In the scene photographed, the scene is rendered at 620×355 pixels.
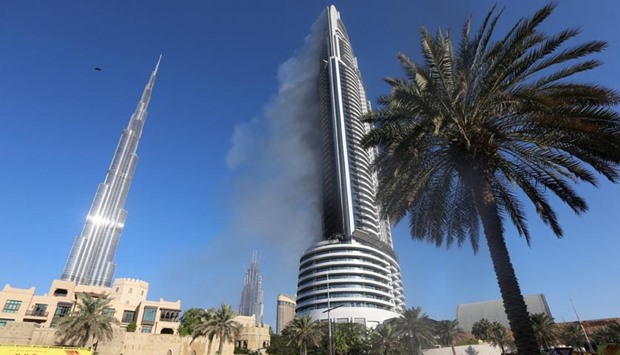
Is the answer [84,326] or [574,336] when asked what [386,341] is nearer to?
[574,336]

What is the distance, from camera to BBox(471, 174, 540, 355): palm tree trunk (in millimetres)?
10842

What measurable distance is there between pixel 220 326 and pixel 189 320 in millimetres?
21842

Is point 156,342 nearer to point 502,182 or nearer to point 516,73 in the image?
point 502,182

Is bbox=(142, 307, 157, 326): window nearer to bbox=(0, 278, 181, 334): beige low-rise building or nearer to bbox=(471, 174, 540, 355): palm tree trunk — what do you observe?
bbox=(0, 278, 181, 334): beige low-rise building

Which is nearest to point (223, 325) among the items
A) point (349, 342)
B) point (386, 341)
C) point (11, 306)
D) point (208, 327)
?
point (208, 327)

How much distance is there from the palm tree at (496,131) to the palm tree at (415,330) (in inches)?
2082

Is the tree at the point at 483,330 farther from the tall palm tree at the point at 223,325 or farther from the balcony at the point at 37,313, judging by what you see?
the balcony at the point at 37,313

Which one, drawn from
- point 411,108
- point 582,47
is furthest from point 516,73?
point 411,108

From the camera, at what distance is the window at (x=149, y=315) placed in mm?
61469

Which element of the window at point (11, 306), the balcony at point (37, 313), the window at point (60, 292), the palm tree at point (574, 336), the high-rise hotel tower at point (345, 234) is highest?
the high-rise hotel tower at point (345, 234)

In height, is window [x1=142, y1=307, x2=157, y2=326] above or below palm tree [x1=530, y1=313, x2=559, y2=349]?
above

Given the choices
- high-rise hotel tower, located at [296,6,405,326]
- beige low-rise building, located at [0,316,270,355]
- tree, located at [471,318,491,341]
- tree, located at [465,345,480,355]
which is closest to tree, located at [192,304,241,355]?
beige low-rise building, located at [0,316,270,355]

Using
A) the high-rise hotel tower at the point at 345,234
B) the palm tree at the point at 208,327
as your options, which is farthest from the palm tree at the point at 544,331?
the palm tree at the point at 208,327

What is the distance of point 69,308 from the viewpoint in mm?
57594
